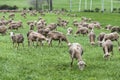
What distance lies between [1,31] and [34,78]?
66.4ft

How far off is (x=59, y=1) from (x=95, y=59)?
12050cm

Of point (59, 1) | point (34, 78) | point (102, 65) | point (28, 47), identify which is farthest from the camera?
point (59, 1)

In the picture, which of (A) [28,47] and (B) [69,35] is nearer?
(A) [28,47]

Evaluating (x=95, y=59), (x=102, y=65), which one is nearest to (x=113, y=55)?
(x=95, y=59)

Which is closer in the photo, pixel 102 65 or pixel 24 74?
pixel 24 74

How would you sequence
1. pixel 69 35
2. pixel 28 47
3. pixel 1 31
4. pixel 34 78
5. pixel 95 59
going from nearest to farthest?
pixel 34 78
pixel 95 59
pixel 28 47
pixel 1 31
pixel 69 35

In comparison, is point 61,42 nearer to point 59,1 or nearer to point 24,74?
point 24,74

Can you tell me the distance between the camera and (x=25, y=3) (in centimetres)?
13288

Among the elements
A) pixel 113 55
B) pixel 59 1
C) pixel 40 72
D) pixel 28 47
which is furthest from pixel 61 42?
pixel 59 1

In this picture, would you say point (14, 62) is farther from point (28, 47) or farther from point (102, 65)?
point (28, 47)

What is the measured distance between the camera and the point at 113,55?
24.6 meters

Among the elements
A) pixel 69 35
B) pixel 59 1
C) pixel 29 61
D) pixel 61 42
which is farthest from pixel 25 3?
pixel 29 61

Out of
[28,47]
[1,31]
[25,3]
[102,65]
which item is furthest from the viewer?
[25,3]

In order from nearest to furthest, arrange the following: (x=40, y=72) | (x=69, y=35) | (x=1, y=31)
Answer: (x=40, y=72)
(x=1, y=31)
(x=69, y=35)
